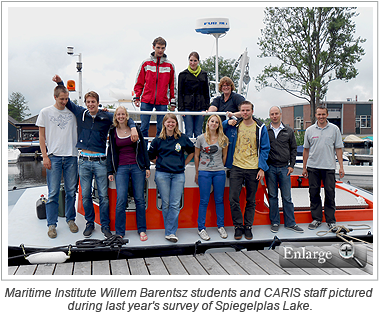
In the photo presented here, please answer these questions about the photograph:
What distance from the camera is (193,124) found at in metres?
4.93

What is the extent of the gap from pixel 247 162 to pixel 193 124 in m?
1.24

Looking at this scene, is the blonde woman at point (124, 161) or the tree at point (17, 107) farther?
the tree at point (17, 107)

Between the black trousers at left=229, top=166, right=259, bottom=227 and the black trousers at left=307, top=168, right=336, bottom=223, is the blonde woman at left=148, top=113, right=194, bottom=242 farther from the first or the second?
the black trousers at left=307, top=168, right=336, bottom=223

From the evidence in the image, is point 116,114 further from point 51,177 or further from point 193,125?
point 193,125

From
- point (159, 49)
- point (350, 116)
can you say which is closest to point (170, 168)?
point (159, 49)

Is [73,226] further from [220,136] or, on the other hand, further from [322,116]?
[322,116]

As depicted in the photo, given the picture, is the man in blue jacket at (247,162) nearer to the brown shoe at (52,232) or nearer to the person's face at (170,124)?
the person's face at (170,124)

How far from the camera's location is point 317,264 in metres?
3.67

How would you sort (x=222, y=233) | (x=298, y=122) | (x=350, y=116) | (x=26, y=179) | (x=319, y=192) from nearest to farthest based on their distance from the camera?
(x=222, y=233)
(x=319, y=192)
(x=26, y=179)
(x=350, y=116)
(x=298, y=122)

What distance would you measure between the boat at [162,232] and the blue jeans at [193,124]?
62 centimetres

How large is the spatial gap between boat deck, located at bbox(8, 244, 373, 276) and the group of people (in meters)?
0.37

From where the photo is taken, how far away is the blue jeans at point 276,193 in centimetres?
431

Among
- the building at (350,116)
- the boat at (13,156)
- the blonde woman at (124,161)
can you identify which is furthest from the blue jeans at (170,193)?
the building at (350,116)
